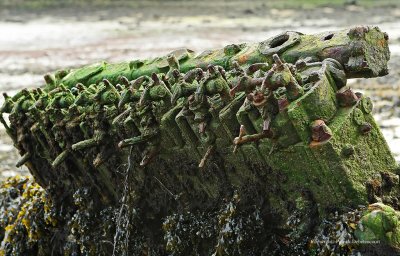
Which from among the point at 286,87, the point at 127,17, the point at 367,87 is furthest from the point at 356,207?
the point at 127,17

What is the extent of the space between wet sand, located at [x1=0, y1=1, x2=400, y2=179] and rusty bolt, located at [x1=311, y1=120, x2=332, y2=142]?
13468mm

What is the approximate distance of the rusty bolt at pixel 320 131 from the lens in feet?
23.3

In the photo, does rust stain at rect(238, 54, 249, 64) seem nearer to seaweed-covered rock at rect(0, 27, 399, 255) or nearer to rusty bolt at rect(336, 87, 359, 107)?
seaweed-covered rock at rect(0, 27, 399, 255)

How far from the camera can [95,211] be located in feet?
34.3

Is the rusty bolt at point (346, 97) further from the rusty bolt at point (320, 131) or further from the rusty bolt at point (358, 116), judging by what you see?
the rusty bolt at point (320, 131)

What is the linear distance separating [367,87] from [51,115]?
12.7 m

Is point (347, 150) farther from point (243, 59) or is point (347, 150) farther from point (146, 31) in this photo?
point (146, 31)

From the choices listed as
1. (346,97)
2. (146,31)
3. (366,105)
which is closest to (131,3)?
(146,31)

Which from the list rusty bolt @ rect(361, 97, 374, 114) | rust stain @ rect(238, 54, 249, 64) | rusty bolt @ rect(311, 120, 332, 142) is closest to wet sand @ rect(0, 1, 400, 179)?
rust stain @ rect(238, 54, 249, 64)

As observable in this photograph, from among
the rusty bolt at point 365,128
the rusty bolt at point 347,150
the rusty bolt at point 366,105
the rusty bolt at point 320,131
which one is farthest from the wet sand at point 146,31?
the rusty bolt at point 320,131

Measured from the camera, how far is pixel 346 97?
7.43 meters

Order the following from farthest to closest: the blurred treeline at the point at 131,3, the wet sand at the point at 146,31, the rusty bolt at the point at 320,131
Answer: the blurred treeline at the point at 131,3, the wet sand at the point at 146,31, the rusty bolt at the point at 320,131

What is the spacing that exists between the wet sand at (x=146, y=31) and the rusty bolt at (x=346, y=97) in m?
13.1

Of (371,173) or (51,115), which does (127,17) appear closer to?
(51,115)
